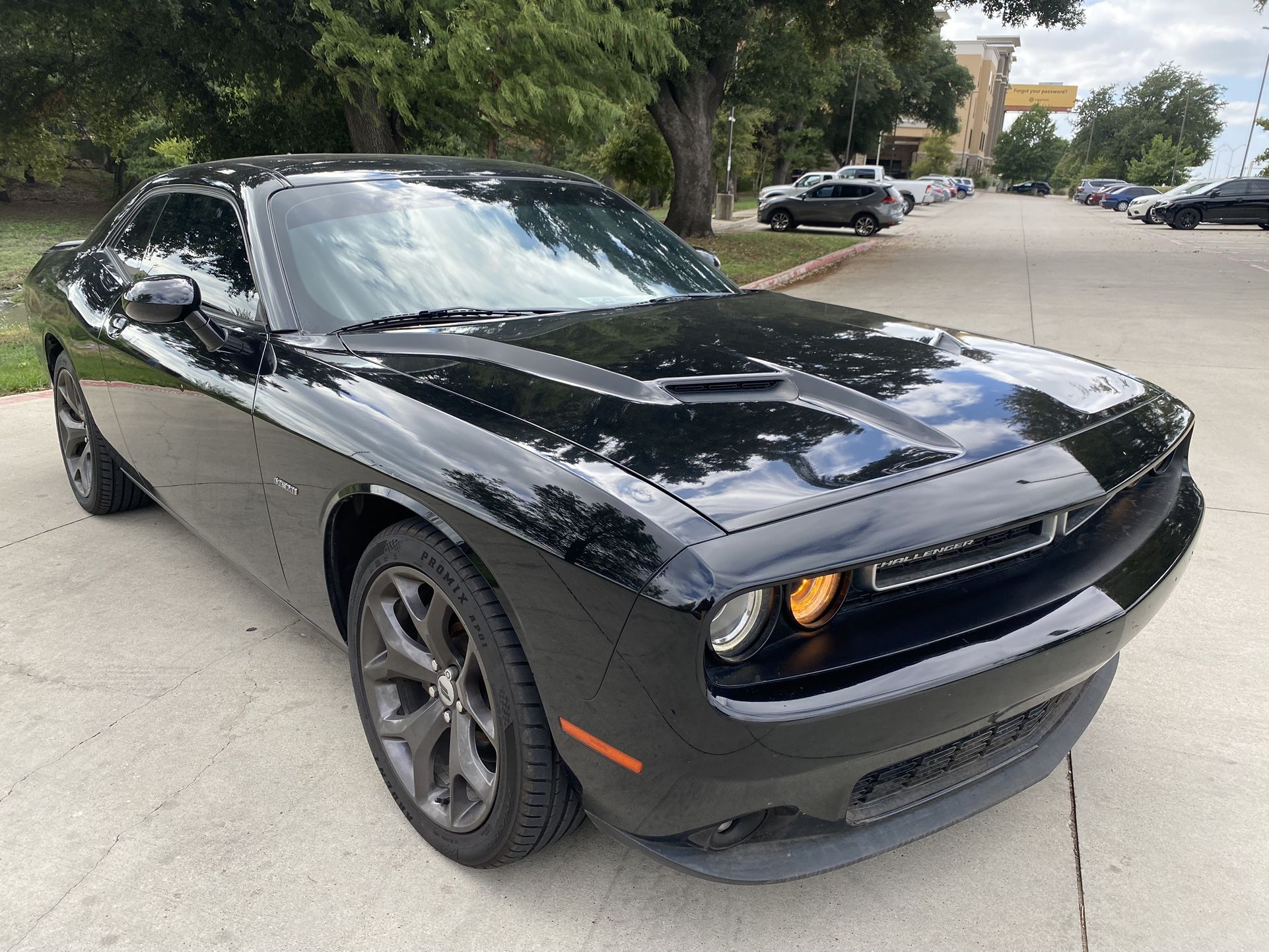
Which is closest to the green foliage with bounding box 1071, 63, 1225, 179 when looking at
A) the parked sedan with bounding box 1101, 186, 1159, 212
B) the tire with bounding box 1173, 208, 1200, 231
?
the parked sedan with bounding box 1101, 186, 1159, 212

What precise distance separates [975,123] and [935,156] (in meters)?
40.7

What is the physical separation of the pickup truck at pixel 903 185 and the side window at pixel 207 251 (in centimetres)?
3351

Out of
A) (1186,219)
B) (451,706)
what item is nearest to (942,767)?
(451,706)

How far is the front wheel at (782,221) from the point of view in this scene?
1069 inches

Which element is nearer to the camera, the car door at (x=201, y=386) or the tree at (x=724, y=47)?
the car door at (x=201, y=386)

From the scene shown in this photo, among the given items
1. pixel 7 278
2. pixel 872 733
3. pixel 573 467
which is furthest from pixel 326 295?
pixel 7 278

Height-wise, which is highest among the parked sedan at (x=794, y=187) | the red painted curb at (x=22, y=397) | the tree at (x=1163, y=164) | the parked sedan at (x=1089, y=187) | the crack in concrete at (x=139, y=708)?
the crack in concrete at (x=139, y=708)

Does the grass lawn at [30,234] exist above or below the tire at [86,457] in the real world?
below

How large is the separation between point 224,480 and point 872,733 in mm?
2074

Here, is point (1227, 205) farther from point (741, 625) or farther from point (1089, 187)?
point (1089, 187)

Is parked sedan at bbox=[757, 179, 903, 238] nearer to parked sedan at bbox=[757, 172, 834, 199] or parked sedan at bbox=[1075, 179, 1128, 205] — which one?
parked sedan at bbox=[757, 172, 834, 199]

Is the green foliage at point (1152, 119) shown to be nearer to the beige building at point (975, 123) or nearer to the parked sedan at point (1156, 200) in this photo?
the beige building at point (975, 123)

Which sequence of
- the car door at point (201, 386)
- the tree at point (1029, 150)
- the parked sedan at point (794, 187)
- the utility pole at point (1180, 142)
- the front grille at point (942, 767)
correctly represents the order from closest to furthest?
Answer: the front grille at point (942, 767)
the car door at point (201, 386)
the parked sedan at point (794, 187)
the utility pole at point (1180, 142)
the tree at point (1029, 150)

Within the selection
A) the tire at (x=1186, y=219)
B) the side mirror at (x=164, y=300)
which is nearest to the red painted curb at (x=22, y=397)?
the side mirror at (x=164, y=300)
